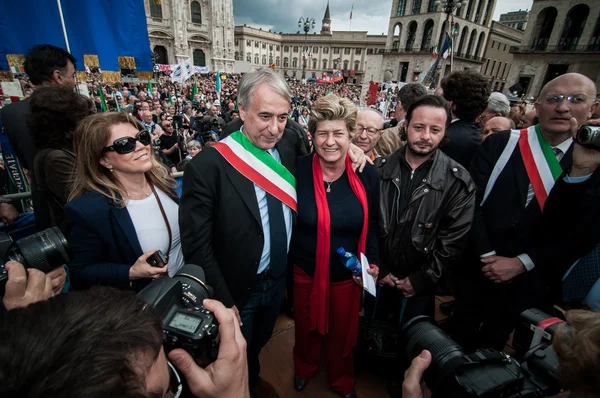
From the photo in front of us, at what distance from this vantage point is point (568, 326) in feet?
2.89

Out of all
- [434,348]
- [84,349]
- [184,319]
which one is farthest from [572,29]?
[84,349]

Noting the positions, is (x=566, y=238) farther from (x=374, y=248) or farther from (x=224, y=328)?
(x=224, y=328)

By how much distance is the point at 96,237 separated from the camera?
5.16ft

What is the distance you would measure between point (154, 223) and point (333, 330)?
5.03ft

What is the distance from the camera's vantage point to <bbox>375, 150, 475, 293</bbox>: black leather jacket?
→ 6.55 ft

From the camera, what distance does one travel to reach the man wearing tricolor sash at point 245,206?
1.59m

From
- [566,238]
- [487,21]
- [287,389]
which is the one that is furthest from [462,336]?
[487,21]

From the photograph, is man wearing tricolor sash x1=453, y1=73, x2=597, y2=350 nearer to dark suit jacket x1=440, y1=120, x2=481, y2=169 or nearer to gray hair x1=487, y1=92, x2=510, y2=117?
dark suit jacket x1=440, y1=120, x2=481, y2=169

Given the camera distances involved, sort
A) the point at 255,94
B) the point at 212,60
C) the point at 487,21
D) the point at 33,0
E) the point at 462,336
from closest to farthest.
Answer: the point at 255,94 < the point at 462,336 < the point at 33,0 < the point at 487,21 < the point at 212,60

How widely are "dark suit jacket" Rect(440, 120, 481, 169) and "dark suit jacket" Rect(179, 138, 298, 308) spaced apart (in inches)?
77.6

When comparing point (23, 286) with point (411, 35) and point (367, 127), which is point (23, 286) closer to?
point (367, 127)

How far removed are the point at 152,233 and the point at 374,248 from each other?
154 cm

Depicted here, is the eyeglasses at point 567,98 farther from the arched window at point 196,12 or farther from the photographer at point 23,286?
the arched window at point 196,12

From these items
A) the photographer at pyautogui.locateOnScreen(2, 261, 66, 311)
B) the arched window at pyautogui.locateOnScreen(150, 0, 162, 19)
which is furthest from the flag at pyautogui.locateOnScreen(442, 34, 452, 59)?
the arched window at pyautogui.locateOnScreen(150, 0, 162, 19)
